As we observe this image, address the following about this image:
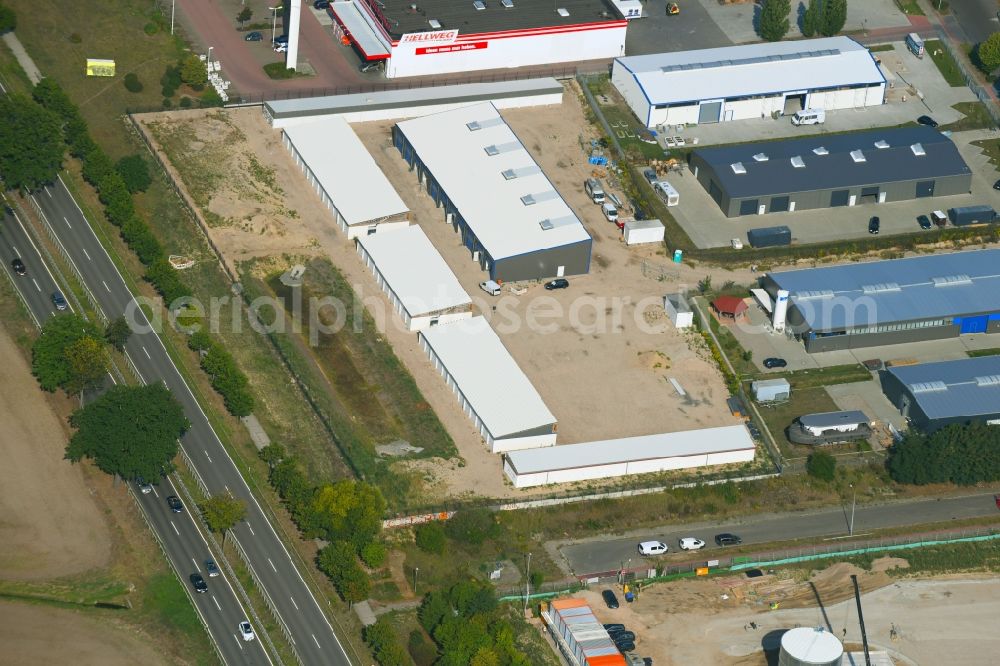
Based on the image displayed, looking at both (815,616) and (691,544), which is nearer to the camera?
(815,616)

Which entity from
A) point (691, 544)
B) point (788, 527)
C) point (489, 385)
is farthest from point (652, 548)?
point (489, 385)

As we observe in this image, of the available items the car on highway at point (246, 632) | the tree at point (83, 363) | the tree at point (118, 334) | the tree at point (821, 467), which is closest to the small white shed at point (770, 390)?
the tree at point (821, 467)

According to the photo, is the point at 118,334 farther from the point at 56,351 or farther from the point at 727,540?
the point at 727,540

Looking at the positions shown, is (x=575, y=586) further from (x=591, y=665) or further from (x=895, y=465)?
(x=895, y=465)

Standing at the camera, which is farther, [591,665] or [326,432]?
[326,432]

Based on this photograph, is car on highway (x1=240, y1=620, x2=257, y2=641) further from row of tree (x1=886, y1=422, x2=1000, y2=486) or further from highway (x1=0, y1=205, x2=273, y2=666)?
row of tree (x1=886, y1=422, x2=1000, y2=486)

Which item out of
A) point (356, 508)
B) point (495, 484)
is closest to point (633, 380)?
point (495, 484)

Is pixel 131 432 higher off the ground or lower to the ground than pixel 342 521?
higher
